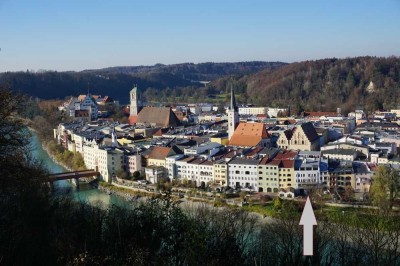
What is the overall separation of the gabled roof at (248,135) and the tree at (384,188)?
3706 millimetres

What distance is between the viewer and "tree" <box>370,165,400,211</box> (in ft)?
20.3

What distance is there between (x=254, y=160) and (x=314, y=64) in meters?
17.5

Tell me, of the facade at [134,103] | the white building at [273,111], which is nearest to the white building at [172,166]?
the facade at [134,103]

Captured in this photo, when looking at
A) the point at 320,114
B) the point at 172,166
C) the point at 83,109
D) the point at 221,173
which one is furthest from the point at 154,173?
the point at 83,109

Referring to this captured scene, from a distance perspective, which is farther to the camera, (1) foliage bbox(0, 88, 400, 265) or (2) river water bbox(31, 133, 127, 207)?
(2) river water bbox(31, 133, 127, 207)

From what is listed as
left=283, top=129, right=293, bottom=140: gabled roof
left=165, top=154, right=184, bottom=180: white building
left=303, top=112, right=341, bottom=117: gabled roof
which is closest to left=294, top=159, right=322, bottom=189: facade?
left=165, top=154, right=184, bottom=180: white building

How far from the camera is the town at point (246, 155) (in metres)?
7.51

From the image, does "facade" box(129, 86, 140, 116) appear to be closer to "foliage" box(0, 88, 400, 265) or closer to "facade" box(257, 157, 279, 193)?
"facade" box(257, 157, 279, 193)

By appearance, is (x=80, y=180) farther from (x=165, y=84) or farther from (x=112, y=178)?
(x=165, y=84)

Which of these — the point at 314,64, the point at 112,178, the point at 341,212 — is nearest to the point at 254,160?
the point at 341,212

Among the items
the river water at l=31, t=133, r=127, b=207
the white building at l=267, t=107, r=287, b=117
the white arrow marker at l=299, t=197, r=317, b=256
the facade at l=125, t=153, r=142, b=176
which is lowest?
the river water at l=31, t=133, r=127, b=207

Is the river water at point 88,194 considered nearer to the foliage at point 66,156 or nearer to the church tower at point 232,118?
the foliage at point 66,156

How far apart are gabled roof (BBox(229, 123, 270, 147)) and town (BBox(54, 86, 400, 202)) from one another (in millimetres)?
19

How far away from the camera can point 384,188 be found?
6.38 m
